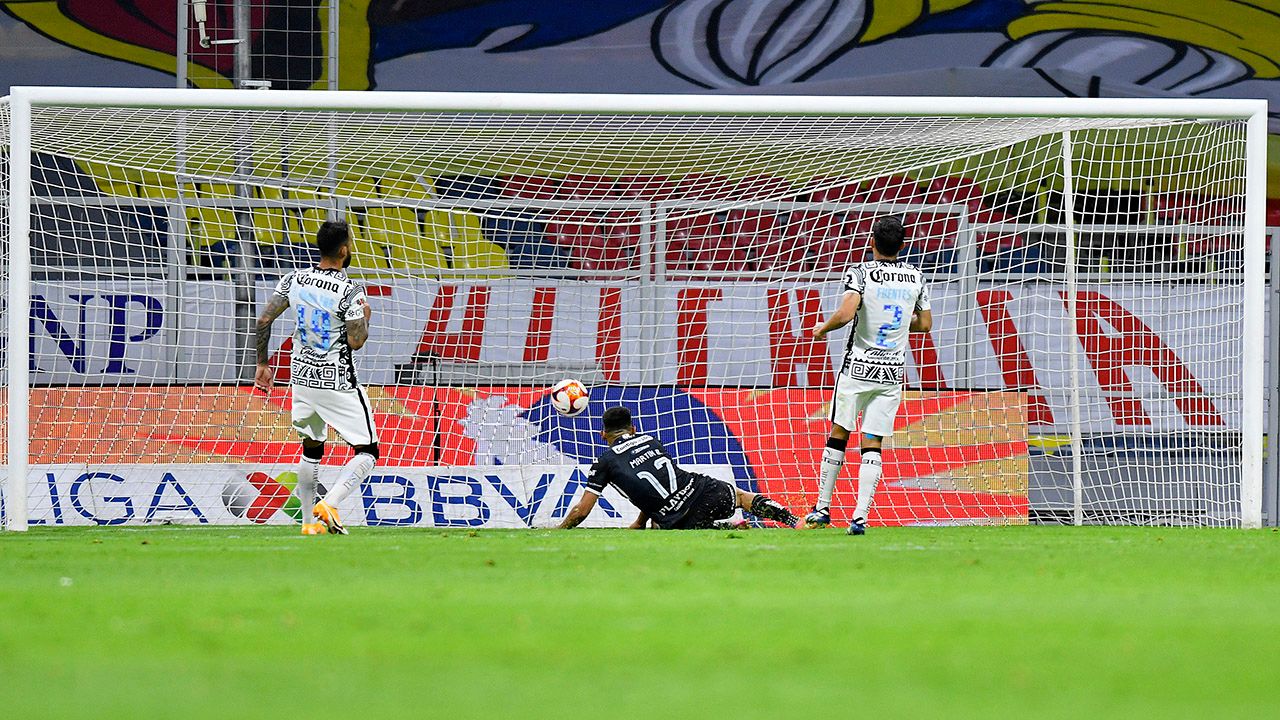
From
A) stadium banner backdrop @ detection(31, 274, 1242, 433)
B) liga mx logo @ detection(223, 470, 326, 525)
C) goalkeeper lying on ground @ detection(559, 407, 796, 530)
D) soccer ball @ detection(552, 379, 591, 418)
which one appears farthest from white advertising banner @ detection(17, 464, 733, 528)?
goalkeeper lying on ground @ detection(559, 407, 796, 530)

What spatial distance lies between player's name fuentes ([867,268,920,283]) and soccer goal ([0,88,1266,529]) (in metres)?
1.62

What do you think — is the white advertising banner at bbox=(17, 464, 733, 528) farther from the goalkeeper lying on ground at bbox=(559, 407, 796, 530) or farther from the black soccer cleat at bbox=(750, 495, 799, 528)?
the black soccer cleat at bbox=(750, 495, 799, 528)

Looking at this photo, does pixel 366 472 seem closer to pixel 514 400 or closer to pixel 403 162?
pixel 514 400

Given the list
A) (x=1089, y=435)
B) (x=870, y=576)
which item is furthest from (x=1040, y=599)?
(x=1089, y=435)

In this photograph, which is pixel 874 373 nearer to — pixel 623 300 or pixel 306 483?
pixel 306 483

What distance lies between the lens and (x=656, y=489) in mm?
9141

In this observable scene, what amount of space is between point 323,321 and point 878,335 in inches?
111

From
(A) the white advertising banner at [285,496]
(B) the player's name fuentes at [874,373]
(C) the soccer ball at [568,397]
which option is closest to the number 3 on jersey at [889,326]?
(B) the player's name fuentes at [874,373]

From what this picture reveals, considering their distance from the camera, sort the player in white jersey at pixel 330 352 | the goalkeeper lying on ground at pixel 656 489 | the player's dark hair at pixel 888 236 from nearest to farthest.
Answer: the player's dark hair at pixel 888 236, the player in white jersey at pixel 330 352, the goalkeeper lying on ground at pixel 656 489

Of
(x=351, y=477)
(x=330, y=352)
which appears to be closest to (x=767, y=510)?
(x=351, y=477)

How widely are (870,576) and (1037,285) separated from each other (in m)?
6.79

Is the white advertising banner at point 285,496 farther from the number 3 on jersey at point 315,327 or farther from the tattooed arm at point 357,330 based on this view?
the tattooed arm at point 357,330

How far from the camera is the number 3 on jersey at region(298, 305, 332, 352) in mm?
8117

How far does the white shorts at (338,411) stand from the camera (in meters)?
8.18
